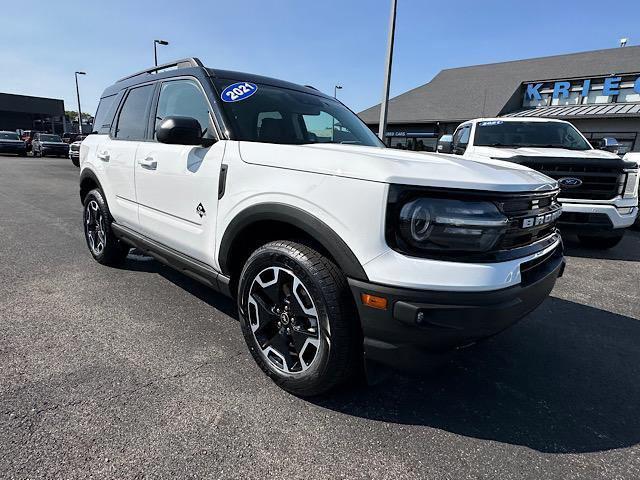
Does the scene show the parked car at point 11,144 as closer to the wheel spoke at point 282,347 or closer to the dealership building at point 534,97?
the dealership building at point 534,97

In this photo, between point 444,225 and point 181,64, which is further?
point 181,64

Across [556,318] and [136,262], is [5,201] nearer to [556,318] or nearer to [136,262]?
[136,262]

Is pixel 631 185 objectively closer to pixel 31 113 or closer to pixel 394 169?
pixel 394 169

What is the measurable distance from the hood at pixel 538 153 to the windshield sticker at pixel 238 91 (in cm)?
402

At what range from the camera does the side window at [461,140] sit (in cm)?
704

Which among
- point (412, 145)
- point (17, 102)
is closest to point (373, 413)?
point (412, 145)

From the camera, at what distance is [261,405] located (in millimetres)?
2160

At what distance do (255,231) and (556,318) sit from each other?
274 cm

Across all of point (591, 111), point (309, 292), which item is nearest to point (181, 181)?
point (309, 292)

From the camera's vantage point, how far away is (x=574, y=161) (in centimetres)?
532

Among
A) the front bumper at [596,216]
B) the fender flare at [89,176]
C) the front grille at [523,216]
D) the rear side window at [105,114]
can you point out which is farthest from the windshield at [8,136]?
the front grille at [523,216]

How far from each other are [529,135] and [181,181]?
608 centimetres

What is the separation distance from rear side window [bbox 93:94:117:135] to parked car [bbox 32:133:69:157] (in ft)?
88.1

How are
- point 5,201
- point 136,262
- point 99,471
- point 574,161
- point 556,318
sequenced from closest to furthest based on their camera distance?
1. point 99,471
2. point 556,318
3. point 136,262
4. point 574,161
5. point 5,201
